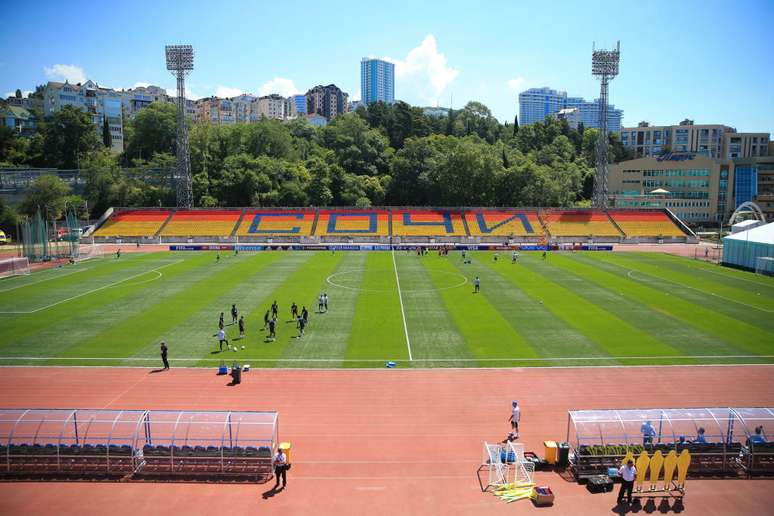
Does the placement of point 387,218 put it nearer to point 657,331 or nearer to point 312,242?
point 312,242

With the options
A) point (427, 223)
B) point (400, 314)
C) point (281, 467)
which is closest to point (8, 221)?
point (427, 223)

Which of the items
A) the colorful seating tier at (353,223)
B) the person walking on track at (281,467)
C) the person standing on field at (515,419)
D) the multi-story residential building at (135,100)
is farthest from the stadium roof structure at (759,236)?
the multi-story residential building at (135,100)

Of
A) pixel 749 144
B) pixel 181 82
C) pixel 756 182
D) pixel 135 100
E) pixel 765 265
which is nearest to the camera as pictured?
pixel 765 265

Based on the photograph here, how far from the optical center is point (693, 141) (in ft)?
473

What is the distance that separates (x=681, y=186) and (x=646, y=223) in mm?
28169

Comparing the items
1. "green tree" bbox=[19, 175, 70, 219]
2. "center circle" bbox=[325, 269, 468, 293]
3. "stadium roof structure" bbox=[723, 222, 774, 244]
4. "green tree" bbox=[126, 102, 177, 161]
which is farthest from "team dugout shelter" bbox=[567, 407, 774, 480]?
"green tree" bbox=[126, 102, 177, 161]

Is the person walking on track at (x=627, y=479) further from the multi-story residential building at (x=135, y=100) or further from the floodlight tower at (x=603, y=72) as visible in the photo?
the multi-story residential building at (x=135, y=100)

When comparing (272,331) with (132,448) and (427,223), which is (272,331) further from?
(427,223)

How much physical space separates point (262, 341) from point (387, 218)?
54.0 meters

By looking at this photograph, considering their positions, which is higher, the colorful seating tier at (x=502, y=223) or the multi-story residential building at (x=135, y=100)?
the multi-story residential building at (x=135, y=100)

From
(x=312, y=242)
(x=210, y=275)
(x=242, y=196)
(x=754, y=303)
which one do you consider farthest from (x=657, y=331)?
(x=242, y=196)

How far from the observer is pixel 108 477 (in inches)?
621

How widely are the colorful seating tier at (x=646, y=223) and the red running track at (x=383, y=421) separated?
187ft

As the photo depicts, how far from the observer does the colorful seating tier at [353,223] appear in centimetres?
7700
